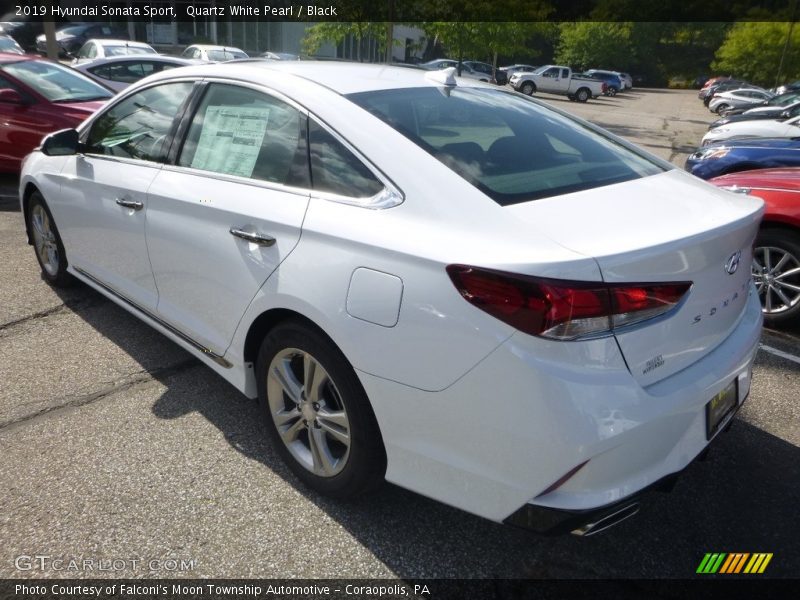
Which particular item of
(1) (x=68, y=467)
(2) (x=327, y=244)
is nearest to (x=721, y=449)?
(2) (x=327, y=244)

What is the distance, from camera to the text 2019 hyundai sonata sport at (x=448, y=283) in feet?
5.77

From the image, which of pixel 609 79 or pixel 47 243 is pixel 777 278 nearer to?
pixel 47 243

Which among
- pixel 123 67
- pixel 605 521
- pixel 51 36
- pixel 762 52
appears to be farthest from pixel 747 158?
pixel 762 52

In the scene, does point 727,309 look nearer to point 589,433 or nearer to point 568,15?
point 589,433

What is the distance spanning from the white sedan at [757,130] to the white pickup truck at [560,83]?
28502 millimetres

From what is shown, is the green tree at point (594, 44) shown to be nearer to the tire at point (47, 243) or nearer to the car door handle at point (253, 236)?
the tire at point (47, 243)

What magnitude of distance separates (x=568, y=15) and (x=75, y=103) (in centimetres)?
7450

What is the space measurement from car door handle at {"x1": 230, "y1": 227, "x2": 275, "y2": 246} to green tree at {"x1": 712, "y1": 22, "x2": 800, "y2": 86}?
5064 centimetres

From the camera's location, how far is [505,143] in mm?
2494

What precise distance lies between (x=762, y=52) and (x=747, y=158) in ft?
161

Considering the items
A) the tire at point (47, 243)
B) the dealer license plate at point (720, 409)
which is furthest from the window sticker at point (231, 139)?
the dealer license plate at point (720, 409)

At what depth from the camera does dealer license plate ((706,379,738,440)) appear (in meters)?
2.06

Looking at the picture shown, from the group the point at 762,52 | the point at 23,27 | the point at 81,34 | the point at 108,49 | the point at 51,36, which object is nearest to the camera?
the point at 51,36

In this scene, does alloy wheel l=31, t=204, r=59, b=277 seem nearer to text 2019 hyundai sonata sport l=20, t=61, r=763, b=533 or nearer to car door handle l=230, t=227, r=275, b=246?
text 2019 hyundai sonata sport l=20, t=61, r=763, b=533
